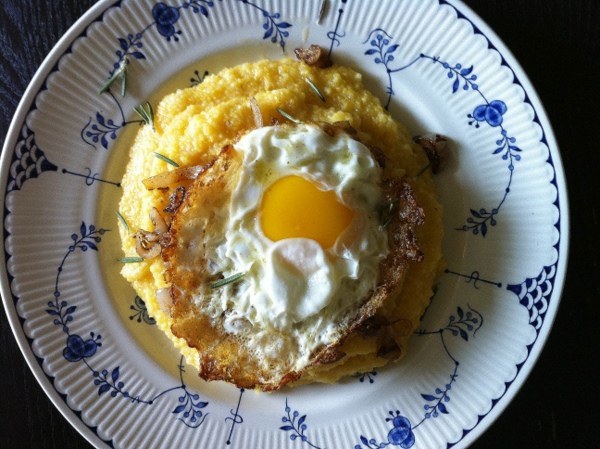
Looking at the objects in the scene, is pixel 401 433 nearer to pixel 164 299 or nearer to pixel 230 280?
pixel 230 280

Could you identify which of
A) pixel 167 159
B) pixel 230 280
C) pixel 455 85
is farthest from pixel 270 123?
pixel 455 85

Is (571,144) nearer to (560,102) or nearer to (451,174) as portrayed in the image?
(560,102)

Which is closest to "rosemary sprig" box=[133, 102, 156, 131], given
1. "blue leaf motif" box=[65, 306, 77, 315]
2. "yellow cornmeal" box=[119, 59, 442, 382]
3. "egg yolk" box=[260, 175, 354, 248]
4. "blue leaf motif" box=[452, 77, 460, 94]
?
"yellow cornmeal" box=[119, 59, 442, 382]

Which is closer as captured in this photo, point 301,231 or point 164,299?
point 301,231

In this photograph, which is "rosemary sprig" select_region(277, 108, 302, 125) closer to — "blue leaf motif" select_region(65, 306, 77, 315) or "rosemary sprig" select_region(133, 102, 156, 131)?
"rosemary sprig" select_region(133, 102, 156, 131)

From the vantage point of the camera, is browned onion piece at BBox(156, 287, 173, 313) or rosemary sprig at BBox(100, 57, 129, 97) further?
rosemary sprig at BBox(100, 57, 129, 97)

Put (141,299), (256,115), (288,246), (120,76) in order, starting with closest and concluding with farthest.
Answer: (288,246), (256,115), (120,76), (141,299)

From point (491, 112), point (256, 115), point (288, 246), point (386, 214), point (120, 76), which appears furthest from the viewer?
point (120, 76)
